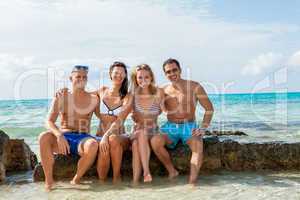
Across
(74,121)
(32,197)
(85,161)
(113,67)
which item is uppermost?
(113,67)

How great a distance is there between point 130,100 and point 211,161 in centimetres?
167

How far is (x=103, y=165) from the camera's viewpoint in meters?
5.31

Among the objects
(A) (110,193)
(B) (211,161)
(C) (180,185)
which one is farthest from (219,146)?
(A) (110,193)

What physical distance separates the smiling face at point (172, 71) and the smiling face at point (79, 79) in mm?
1270

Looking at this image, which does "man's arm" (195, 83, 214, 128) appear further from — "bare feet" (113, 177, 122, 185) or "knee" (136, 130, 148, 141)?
"bare feet" (113, 177, 122, 185)

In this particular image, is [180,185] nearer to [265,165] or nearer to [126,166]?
[126,166]

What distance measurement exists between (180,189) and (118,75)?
189 cm

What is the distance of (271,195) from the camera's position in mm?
4625

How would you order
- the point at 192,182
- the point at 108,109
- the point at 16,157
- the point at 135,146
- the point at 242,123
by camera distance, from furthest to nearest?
the point at 242,123 → the point at 16,157 → the point at 108,109 → the point at 135,146 → the point at 192,182

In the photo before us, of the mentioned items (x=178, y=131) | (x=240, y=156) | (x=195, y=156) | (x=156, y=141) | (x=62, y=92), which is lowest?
(x=240, y=156)

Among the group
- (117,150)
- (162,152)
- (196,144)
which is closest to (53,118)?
(117,150)

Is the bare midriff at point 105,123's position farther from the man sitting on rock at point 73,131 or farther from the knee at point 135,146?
the knee at point 135,146

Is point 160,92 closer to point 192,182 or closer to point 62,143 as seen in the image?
point 192,182

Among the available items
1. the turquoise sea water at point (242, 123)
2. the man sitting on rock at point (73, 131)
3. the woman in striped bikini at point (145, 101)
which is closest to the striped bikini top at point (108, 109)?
the man sitting on rock at point (73, 131)
